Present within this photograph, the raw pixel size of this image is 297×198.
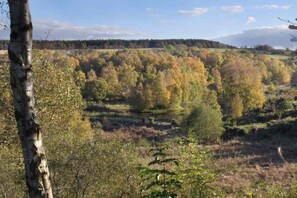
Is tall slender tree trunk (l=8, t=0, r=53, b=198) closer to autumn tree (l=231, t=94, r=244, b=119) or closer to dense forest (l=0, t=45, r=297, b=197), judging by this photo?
dense forest (l=0, t=45, r=297, b=197)

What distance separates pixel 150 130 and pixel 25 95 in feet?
236

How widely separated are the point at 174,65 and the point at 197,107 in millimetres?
89496

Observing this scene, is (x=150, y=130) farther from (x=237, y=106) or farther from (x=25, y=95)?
(x=25, y=95)

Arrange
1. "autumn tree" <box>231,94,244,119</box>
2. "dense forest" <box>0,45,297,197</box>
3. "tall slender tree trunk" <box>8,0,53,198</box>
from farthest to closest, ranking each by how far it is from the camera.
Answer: "autumn tree" <box>231,94,244,119</box>
"dense forest" <box>0,45,297,197</box>
"tall slender tree trunk" <box>8,0,53,198</box>

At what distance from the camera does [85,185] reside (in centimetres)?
1858

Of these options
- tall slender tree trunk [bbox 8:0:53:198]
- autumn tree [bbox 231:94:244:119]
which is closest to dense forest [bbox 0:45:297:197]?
autumn tree [bbox 231:94:244:119]

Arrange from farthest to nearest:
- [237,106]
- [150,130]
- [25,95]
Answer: [237,106] < [150,130] < [25,95]

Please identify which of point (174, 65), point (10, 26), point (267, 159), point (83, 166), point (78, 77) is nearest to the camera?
point (10, 26)

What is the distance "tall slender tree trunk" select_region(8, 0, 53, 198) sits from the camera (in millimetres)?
6168

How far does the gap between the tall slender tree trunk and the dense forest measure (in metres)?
2.58

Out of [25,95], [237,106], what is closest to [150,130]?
[237,106]

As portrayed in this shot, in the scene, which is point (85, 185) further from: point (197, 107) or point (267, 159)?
point (197, 107)

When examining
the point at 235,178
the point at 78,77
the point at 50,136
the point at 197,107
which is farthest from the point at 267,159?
the point at 50,136

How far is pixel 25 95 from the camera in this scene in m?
6.24
